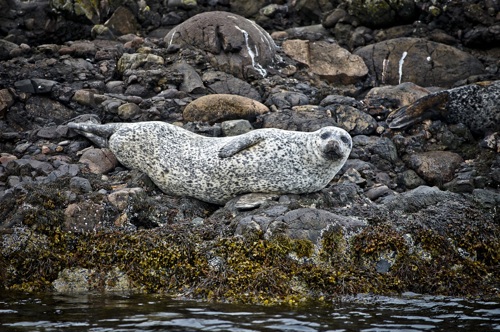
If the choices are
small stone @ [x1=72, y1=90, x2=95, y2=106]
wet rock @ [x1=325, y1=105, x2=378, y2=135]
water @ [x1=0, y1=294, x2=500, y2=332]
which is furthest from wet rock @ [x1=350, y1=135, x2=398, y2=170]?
small stone @ [x1=72, y1=90, x2=95, y2=106]

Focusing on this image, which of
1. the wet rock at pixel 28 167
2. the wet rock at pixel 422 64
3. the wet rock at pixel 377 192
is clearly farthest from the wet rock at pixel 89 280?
the wet rock at pixel 422 64

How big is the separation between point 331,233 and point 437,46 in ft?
26.3

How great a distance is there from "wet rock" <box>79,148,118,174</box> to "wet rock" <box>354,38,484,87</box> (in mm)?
6321

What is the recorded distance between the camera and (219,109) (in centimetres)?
1149

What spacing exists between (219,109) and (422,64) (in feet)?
16.6

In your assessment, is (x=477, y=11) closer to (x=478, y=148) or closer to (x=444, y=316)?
(x=478, y=148)

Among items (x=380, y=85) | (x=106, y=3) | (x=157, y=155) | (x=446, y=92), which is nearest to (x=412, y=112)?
(x=446, y=92)

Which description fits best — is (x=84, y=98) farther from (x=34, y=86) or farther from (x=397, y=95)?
(x=397, y=95)

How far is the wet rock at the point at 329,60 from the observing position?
14.2 meters

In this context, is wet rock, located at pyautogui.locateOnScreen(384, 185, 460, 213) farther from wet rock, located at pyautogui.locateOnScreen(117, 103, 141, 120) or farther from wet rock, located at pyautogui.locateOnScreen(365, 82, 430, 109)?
wet rock, located at pyautogui.locateOnScreen(117, 103, 141, 120)

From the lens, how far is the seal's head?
29.0ft

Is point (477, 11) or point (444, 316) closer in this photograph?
point (444, 316)

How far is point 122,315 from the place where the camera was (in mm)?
6113

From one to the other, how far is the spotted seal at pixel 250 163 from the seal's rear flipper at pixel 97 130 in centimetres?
113
